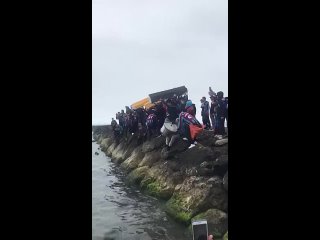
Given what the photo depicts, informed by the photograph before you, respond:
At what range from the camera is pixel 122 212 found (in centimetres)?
189

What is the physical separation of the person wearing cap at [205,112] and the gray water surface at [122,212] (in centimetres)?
53

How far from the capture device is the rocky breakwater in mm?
1926

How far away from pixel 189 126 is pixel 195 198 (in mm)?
414

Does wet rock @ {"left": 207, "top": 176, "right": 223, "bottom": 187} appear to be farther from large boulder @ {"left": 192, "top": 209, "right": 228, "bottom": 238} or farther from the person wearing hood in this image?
the person wearing hood

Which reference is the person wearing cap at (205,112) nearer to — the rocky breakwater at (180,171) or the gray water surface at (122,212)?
the rocky breakwater at (180,171)

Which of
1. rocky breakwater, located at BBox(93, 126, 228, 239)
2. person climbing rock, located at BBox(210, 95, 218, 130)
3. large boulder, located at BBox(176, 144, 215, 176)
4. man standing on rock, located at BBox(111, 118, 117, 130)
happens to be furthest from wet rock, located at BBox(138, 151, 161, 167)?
person climbing rock, located at BBox(210, 95, 218, 130)

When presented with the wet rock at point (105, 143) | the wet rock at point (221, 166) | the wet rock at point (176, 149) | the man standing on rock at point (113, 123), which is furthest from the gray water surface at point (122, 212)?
the wet rock at point (221, 166)

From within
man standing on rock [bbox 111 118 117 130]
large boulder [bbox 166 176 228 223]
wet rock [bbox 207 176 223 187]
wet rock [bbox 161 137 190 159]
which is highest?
man standing on rock [bbox 111 118 117 130]
